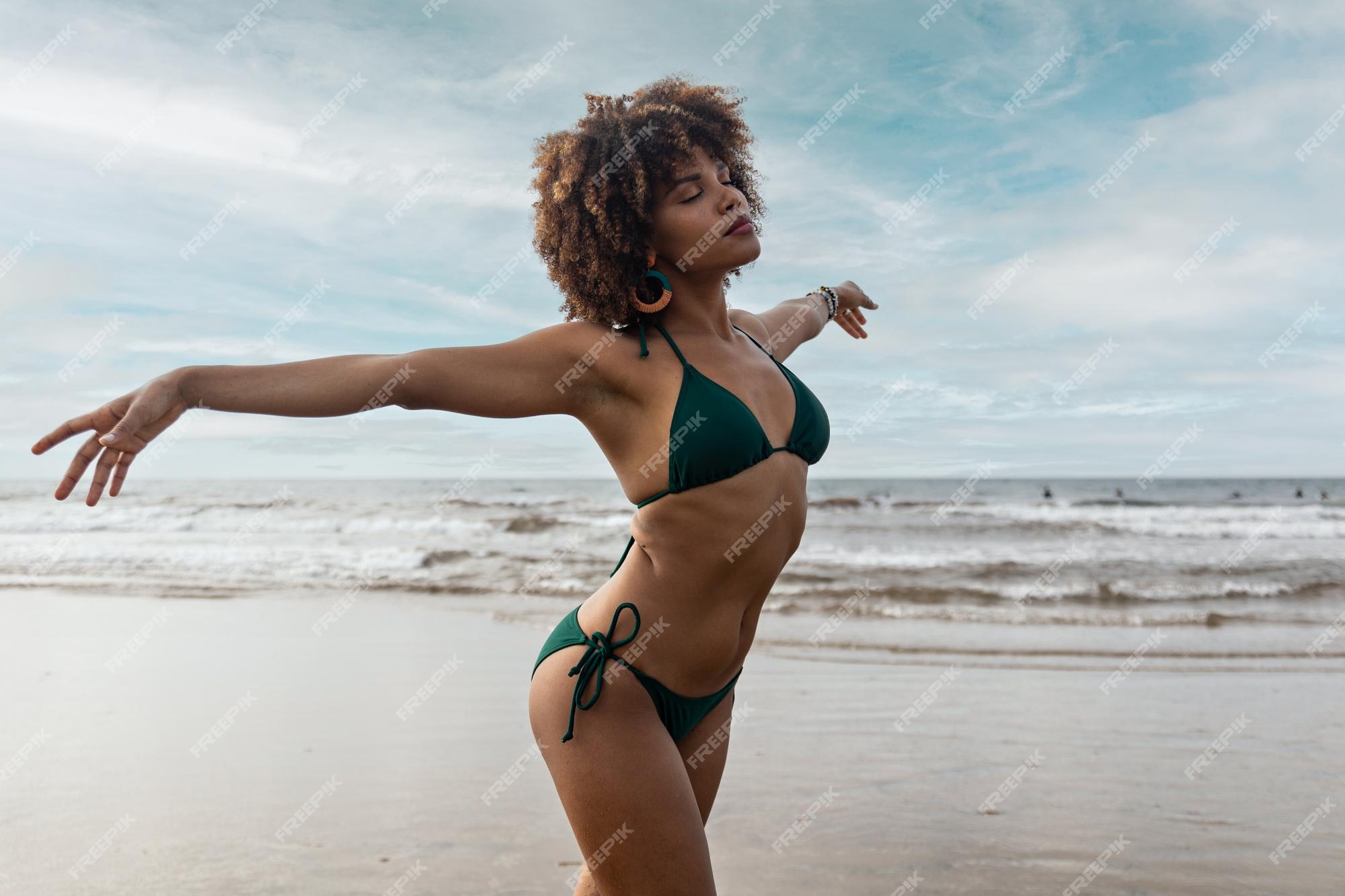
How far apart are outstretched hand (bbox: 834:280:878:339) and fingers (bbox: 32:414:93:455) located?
2.29 meters

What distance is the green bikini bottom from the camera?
1881 millimetres

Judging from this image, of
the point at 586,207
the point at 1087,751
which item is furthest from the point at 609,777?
the point at 1087,751

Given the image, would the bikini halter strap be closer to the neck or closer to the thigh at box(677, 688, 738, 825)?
the neck

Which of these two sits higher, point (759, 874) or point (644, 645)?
point (644, 645)

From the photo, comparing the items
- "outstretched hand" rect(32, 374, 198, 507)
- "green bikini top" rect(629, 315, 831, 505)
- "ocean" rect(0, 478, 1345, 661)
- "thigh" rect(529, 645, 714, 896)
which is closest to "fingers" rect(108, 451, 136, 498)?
"outstretched hand" rect(32, 374, 198, 507)

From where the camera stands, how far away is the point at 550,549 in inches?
615

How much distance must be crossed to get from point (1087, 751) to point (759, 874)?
2.44m

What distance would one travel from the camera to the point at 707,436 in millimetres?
1847

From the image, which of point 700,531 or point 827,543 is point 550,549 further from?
point 700,531

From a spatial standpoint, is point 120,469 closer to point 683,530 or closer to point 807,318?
point 683,530

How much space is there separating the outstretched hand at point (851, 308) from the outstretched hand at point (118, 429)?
7.19 feet

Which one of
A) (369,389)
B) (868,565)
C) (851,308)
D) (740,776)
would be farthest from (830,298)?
(868,565)

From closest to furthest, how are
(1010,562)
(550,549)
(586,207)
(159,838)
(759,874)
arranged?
(586,207) → (759,874) → (159,838) → (1010,562) → (550,549)

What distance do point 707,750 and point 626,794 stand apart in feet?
1.46
